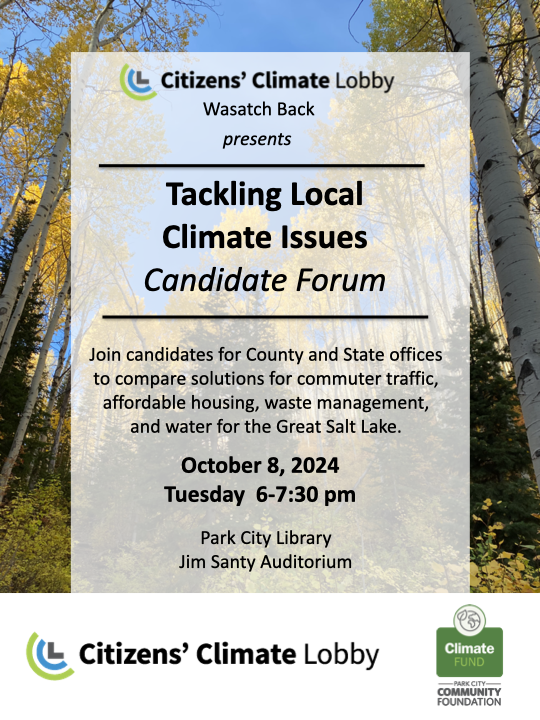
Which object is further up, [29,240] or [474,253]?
[474,253]

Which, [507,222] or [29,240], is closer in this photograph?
[507,222]

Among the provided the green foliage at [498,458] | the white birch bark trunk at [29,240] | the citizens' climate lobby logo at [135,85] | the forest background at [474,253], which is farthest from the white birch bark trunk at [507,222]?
the white birch bark trunk at [29,240]

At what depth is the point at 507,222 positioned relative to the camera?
7.29 ft
